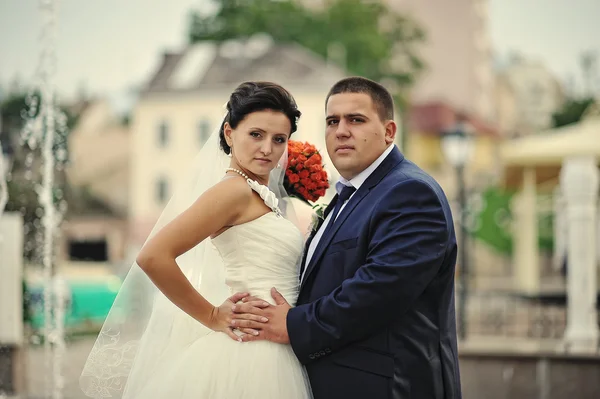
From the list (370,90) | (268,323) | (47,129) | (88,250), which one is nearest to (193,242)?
(268,323)

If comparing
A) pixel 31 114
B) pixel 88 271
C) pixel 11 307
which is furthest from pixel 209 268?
pixel 88 271

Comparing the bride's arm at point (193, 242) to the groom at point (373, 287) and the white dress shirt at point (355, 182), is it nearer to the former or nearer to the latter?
the groom at point (373, 287)

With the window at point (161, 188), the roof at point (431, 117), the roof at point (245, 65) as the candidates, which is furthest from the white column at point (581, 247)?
the roof at point (431, 117)

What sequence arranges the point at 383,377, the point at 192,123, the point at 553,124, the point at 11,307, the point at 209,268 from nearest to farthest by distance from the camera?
the point at 383,377, the point at 209,268, the point at 11,307, the point at 192,123, the point at 553,124

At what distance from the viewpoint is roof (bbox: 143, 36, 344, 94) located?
48.5 metres

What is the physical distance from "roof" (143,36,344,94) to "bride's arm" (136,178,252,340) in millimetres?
41973

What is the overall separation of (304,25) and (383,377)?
147ft

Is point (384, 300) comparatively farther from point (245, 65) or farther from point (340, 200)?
point (245, 65)

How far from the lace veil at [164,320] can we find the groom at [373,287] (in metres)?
0.35

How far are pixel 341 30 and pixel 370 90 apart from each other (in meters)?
42.4

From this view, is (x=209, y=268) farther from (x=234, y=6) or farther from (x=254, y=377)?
(x=234, y=6)

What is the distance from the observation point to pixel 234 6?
47250 millimetres

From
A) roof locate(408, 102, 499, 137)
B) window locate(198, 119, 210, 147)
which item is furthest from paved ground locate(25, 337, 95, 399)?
roof locate(408, 102, 499, 137)

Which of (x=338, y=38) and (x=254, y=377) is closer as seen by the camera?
(x=254, y=377)
